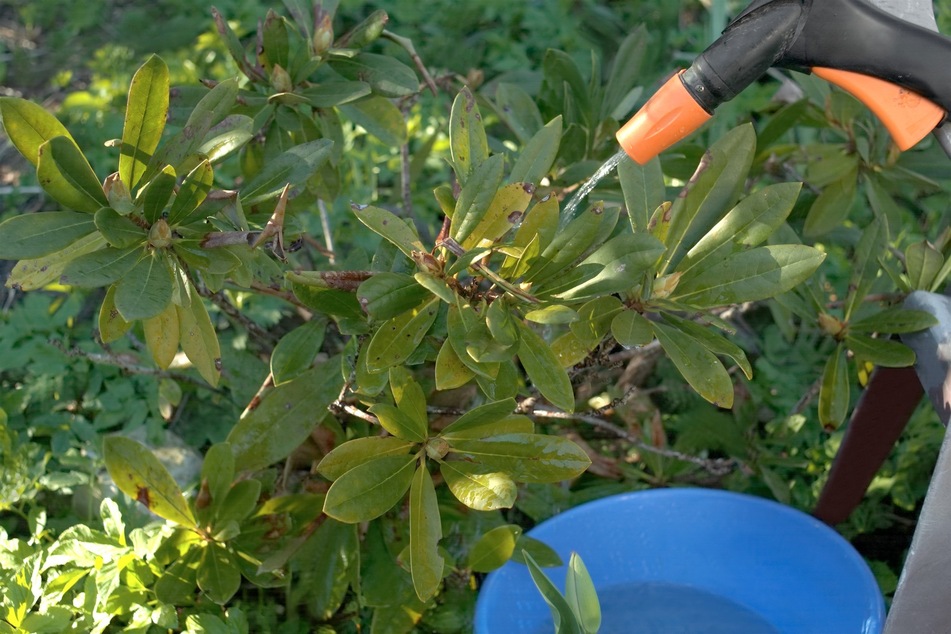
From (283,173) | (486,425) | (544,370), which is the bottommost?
(486,425)

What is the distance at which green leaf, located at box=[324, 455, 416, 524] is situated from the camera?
3.85ft

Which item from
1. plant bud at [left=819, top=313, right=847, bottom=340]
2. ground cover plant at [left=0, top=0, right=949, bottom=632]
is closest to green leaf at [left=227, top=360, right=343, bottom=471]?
ground cover plant at [left=0, top=0, right=949, bottom=632]

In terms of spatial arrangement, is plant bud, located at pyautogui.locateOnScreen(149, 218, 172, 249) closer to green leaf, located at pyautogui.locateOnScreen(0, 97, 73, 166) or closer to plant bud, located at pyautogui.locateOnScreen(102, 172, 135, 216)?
plant bud, located at pyautogui.locateOnScreen(102, 172, 135, 216)

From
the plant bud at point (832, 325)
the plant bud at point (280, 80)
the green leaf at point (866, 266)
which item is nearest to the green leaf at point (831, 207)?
the green leaf at point (866, 266)

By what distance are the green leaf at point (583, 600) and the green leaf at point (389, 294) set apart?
1.33 feet

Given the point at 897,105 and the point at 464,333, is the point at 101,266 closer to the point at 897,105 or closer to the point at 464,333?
the point at 464,333

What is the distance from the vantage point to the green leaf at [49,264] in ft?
3.84

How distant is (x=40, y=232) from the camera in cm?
108

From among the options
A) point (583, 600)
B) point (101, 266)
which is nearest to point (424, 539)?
point (583, 600)

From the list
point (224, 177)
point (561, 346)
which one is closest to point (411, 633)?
point (561, 346)

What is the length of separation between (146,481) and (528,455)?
2.07ft

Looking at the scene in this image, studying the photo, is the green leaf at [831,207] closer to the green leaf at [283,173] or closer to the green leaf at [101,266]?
the green leaf at [283,173]

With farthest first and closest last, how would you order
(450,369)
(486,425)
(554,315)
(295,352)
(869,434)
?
(869,434) < (295,352) < (486,425) < (450,369) < (554,315)

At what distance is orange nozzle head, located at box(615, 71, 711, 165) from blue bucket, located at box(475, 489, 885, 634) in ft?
2.42
